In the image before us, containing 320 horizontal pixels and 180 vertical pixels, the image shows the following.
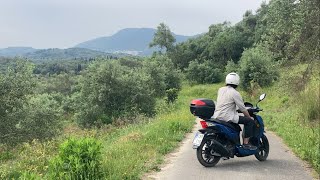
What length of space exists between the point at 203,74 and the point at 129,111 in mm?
34993

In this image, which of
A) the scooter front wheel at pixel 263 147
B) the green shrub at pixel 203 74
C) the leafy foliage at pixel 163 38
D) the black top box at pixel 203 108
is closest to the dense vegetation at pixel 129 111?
the scooter front wheel at pixel 263 147

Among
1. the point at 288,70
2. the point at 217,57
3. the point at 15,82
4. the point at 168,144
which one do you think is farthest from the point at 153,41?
the point at 168,144

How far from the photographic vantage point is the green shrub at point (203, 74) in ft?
210

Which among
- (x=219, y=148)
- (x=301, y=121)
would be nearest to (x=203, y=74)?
(x=301, y=121)

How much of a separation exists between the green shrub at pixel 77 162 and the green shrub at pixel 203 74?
57367mm

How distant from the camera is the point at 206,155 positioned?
8305mm

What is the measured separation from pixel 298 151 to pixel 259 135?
1.66 m

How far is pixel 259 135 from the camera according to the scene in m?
8.88

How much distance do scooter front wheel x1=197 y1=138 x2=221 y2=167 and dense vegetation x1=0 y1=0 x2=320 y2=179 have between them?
1.09m

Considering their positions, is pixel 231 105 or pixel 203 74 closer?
pixel 231 105

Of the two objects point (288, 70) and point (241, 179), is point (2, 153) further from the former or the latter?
point (241, 179)

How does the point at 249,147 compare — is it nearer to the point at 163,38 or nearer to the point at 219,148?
the point at 219,148

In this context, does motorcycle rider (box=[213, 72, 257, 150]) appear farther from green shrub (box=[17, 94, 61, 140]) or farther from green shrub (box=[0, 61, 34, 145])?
green shrub (box=[17, 94, 61, 140])

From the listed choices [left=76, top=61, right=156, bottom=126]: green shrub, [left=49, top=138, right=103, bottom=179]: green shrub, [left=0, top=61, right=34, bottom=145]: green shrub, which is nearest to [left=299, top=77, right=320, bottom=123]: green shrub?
[left=49, top=138, right=103, bottom=179]: green shrub
